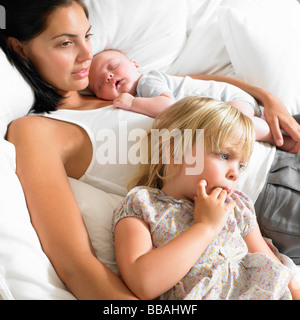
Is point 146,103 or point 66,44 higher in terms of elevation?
point 66,44

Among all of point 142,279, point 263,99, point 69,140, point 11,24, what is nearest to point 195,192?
point 142,279

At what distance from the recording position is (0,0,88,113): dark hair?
3.77 feet

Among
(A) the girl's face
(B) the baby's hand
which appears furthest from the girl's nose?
(B) the baby's hand

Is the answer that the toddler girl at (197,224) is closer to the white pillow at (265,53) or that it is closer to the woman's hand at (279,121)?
the woman's hand at (279,121)

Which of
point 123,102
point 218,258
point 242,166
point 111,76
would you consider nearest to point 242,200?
point 242,166

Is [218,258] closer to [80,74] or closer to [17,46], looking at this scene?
[80,74]

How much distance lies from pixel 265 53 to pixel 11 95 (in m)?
0.91

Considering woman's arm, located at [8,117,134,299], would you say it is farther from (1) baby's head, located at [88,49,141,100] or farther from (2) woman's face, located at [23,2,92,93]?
(1) baby's head, located at [88,49,141,100]

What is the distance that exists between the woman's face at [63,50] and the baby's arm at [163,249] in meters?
0.52

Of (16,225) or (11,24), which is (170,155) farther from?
(11,24)

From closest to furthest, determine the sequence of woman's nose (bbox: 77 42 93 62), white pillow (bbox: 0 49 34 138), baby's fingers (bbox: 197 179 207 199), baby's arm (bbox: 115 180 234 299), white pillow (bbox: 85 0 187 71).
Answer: baby's arm (bbox: 115 180 234 299) < baby's fingers (bbox: 197 179 207 199) < white pillow (bbox: 0 49 34 138) < woman's nose (bbox: 77 42 93 62) < white pillow (bbox: 85 0 187 71)

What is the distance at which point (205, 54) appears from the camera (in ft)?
5.35

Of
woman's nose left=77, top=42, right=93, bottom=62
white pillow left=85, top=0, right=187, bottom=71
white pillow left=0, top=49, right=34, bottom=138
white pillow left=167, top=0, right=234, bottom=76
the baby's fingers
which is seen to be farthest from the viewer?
white pillow left=167, top=0, right=234, bottom=76

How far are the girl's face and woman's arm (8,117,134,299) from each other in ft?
0.92
